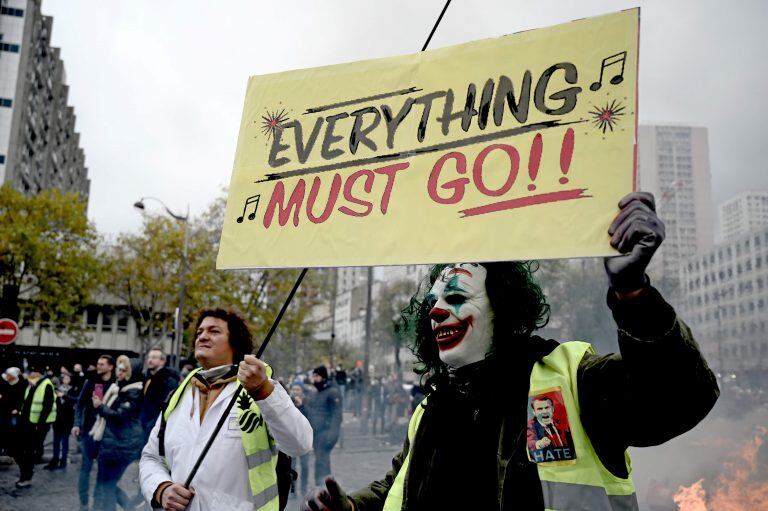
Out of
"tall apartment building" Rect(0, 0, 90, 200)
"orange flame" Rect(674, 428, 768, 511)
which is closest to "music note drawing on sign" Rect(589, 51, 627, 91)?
"orange flame" Rect(674, 428, 768, 511)

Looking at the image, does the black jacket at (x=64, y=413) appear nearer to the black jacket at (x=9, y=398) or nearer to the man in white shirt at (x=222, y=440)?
the black jacket at (x=9, y=398)

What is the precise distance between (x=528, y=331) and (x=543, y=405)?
459 millimetres

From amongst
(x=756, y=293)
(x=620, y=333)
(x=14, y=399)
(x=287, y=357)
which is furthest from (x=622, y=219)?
(x=287, y=357)

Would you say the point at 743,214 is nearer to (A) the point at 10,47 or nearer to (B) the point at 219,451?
(B) the point at 219,451

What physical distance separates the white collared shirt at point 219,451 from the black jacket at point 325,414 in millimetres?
6289

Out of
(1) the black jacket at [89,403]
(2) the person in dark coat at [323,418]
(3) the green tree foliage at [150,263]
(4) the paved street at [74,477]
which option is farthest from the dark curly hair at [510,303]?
(3) the green tree foliage at [150,263]

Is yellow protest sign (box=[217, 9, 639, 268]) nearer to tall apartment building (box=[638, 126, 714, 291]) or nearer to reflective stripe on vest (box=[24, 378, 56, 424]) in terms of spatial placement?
reflective stripe on vest (box=[24, 378, 56, 424])

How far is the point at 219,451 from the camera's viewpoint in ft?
9.24

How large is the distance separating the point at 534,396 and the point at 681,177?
66.6ft

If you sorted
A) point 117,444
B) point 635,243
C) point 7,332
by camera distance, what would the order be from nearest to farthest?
point 635,243
point 117,444
point 7,332

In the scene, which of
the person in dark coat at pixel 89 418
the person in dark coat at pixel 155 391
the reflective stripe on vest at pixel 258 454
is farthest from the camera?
the person in dark coat at pixel 89 418

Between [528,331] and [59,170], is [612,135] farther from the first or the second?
[59,170]

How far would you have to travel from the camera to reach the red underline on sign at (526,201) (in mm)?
1689

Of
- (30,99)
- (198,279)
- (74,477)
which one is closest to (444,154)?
(74,477)
